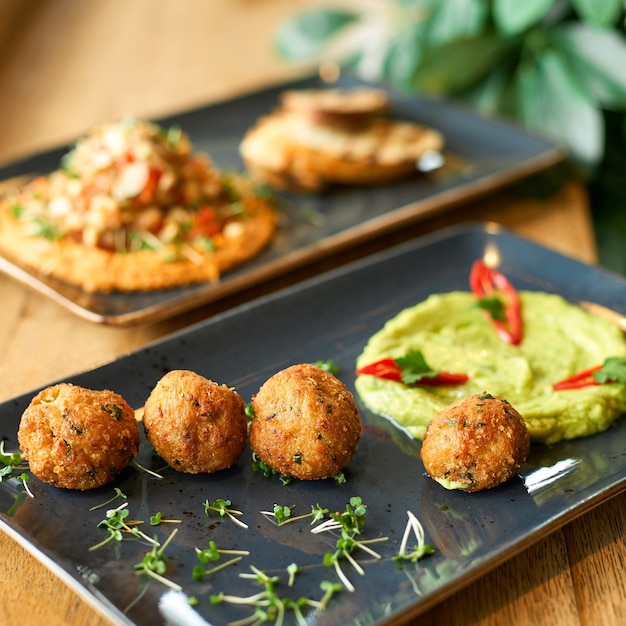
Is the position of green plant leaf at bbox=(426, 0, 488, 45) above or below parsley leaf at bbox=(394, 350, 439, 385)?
above

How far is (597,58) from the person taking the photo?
5.25 metres

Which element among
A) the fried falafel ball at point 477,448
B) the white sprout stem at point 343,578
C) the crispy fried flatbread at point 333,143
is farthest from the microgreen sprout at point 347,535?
the crispy fried flatbread at point 333,143

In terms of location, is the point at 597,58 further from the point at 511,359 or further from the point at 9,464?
the point at 9,464

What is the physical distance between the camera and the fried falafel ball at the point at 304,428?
279 cm

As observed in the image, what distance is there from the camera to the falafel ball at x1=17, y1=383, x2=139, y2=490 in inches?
107

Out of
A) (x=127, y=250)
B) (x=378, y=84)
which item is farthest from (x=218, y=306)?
(x=378, y=84)

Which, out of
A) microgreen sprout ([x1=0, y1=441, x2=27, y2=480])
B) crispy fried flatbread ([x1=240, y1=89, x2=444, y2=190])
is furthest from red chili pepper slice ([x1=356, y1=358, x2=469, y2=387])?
crispy fried flatbread ([x1=240, y1=89, x2=444, y2=190])

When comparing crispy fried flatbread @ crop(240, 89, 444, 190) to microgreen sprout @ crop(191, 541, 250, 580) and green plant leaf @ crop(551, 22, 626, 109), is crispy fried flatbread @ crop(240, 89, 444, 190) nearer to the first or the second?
green plant leaf @ crop(551, 22, 626, 109)

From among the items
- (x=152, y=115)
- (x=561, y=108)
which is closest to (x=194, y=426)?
(x=561, y=108)

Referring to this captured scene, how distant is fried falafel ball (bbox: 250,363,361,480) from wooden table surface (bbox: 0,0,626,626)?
0.55 m

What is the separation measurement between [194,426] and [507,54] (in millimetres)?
3780

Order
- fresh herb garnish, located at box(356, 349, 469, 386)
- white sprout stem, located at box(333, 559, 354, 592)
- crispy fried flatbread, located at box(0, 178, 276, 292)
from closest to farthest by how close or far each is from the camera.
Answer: white sprout stem, located at box(333, 559, 354, 592) → fresh herb garnish, located at box(356, 349, 469, 386) → crispy fried flatbread, located at box(0, 178, 276, 292)

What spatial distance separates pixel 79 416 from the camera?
2.76 meters

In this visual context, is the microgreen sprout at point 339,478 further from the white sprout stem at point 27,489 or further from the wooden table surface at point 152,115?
the white sprout stem at point 27,489
